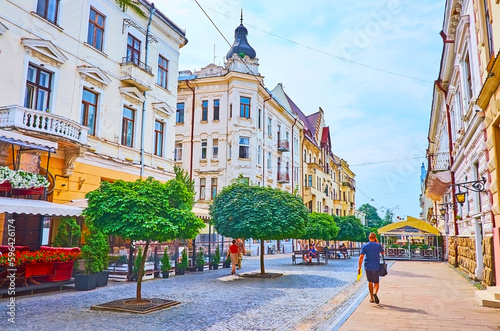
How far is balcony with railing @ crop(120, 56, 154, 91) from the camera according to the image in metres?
19.3

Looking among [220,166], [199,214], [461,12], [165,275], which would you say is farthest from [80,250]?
[220,166]

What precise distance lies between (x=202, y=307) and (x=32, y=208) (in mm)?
5544

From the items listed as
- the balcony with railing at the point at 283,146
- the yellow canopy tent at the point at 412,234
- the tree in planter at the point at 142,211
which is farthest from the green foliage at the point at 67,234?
the balcony with railing at the point at 283,146

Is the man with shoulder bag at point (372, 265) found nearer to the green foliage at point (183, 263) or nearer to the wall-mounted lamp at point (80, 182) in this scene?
the green foliage at point (183, 263)

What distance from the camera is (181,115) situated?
115ft

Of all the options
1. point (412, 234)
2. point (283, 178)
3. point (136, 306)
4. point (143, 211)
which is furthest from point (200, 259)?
point (283, 178)

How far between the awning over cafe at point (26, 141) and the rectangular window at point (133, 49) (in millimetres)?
7730

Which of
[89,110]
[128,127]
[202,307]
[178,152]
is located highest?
[178,152]

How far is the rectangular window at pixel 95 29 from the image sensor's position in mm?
17844

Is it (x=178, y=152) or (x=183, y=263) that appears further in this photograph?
(x=178, y=152)

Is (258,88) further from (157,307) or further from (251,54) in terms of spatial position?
(157,307)

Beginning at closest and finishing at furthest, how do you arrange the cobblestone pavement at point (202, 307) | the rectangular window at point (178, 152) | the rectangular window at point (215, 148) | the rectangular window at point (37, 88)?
the cobblestone pavement at point (202, 307), the rectangular window at point (37, 88), the rectangular window at point (215, 148), the rectangular window at point (178, 152)

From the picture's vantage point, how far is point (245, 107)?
111 feet

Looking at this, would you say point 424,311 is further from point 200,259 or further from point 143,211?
point 200,259
